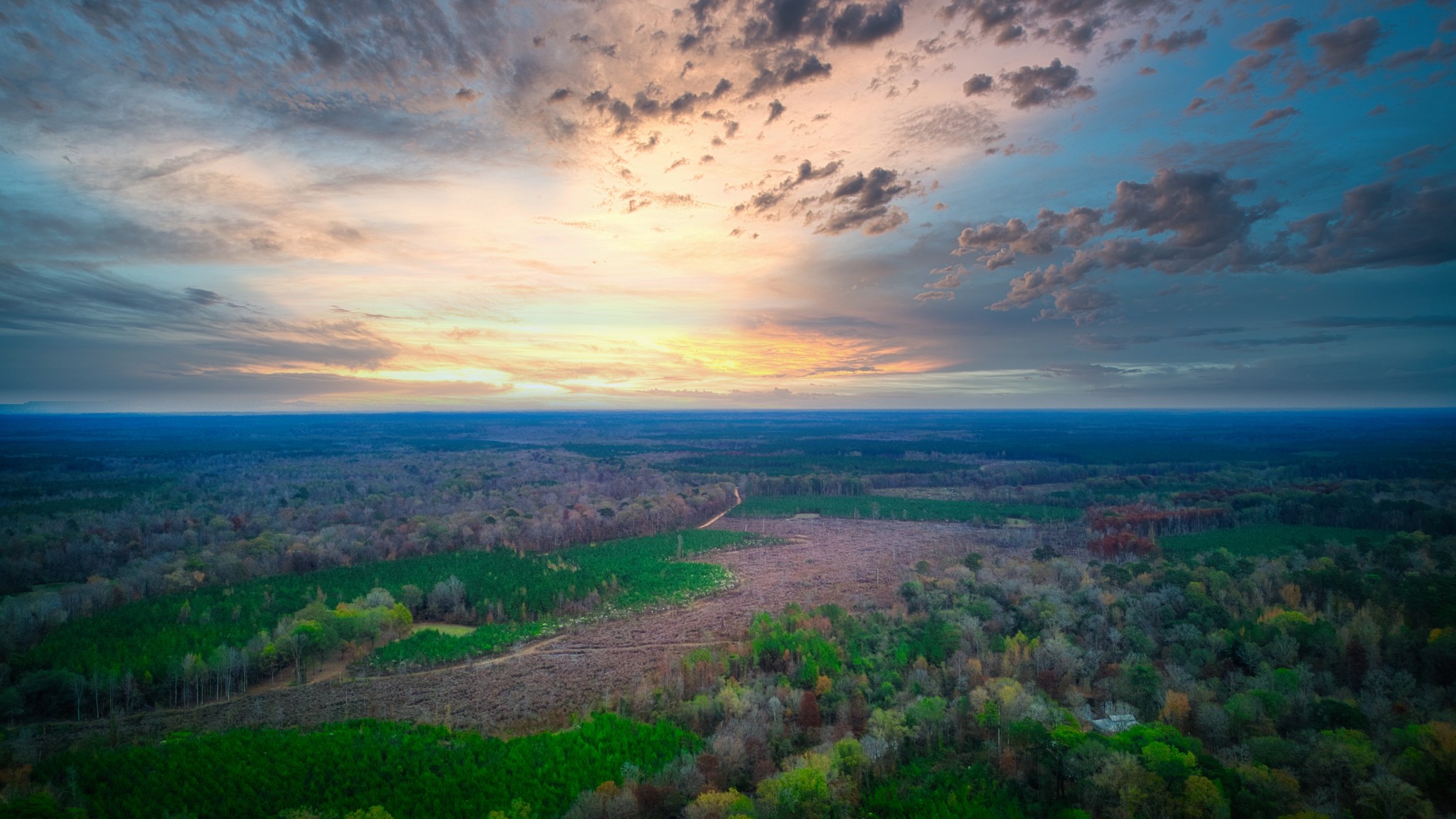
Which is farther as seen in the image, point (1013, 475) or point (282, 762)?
point (1013, 475)

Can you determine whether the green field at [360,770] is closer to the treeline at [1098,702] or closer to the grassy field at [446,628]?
the treeline at [1098,702]

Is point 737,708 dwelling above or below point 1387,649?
below

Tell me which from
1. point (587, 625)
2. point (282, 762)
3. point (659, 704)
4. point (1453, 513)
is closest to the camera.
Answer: point (282, 762)

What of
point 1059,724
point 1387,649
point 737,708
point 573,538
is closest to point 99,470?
point 573,538

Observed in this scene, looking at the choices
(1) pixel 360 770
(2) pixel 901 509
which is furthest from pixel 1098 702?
(2) pixel 901 509

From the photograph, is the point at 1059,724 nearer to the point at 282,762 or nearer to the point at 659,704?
the point at 659,704

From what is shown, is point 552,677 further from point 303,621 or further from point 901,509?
point 901,509
